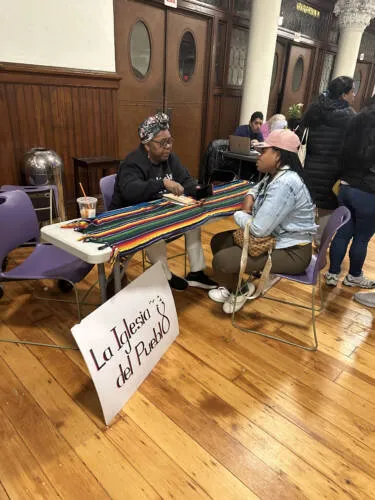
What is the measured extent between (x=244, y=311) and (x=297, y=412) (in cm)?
79

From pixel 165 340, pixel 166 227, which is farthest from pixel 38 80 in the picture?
pixel 165 340

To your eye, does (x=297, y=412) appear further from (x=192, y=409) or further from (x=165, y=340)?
(x=165, y=340)

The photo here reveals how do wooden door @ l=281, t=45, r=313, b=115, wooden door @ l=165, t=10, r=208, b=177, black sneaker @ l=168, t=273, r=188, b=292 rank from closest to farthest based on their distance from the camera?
black sneaker @ l=168, t=273, r=188, b=292 → wooden door @ l=165, t=10, r=208, b=177 → wooden door @ l=281, t=45, r=313, b=115

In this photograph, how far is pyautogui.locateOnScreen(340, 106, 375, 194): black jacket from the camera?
212cm

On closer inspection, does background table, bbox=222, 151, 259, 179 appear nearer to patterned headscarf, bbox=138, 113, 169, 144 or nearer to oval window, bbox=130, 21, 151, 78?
oval window, bbox=130, 21, 151, 78

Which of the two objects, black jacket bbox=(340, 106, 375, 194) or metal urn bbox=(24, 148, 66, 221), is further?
metal urn bbox=(24, 148, 66, 221)

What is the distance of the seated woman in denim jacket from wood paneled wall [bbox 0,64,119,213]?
2.18 metres

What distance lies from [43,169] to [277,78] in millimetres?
4709

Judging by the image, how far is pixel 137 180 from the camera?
1.99m

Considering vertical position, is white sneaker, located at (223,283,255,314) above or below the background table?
below

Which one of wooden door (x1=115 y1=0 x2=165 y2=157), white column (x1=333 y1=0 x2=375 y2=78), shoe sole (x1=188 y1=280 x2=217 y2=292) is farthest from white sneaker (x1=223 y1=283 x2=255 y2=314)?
white column (x1=333 y1=0 x2=375 y2=78)

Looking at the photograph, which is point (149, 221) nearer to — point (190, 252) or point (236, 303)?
point (190, 252)

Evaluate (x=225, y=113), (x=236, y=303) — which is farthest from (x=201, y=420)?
(x=225, y=113)

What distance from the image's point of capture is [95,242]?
4.81 feet
